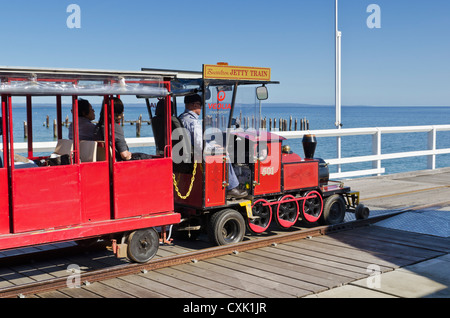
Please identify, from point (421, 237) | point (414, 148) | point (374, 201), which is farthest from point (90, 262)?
point (414, 148)

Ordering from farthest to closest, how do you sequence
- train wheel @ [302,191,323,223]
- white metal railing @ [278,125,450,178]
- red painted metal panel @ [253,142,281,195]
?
white metal railing @ [278,125,450,178] < train wheel @ [302,191,323,223] < red painted metal panel @ [253,142,281,195]

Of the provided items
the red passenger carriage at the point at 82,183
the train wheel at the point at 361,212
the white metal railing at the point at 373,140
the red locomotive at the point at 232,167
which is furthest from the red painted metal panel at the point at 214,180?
the white metal railing at the point at 373,140

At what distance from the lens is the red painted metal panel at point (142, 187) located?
248 inches

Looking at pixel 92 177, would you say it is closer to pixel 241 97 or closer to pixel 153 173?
pixel 153 173

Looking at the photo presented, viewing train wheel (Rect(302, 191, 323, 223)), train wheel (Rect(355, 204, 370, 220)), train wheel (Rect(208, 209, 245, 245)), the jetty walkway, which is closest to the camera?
the jetty walkway

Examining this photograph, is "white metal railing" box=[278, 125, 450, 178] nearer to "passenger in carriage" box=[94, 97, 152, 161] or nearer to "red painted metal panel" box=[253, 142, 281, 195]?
"red painted metal panel" box=[253, 142, 281, 195]

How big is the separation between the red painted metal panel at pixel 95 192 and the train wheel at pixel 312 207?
3.50 meters

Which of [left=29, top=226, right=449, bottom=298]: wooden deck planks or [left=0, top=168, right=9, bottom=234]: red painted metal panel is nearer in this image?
[left=0, top=168, right=9, bottom=234]: red painted metal panel

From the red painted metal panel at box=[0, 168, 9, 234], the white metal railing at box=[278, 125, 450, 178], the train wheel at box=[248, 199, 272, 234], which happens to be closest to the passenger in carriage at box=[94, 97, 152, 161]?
the red painted metal panel at box=[0, 168, 9, 234]

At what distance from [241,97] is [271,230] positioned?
2255 mm

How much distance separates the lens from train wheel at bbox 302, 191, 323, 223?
8695mm

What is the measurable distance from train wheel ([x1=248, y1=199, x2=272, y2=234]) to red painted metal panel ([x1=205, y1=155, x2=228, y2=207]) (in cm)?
71

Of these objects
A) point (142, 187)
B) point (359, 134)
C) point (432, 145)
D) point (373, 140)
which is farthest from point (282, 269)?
point (432, 145)
